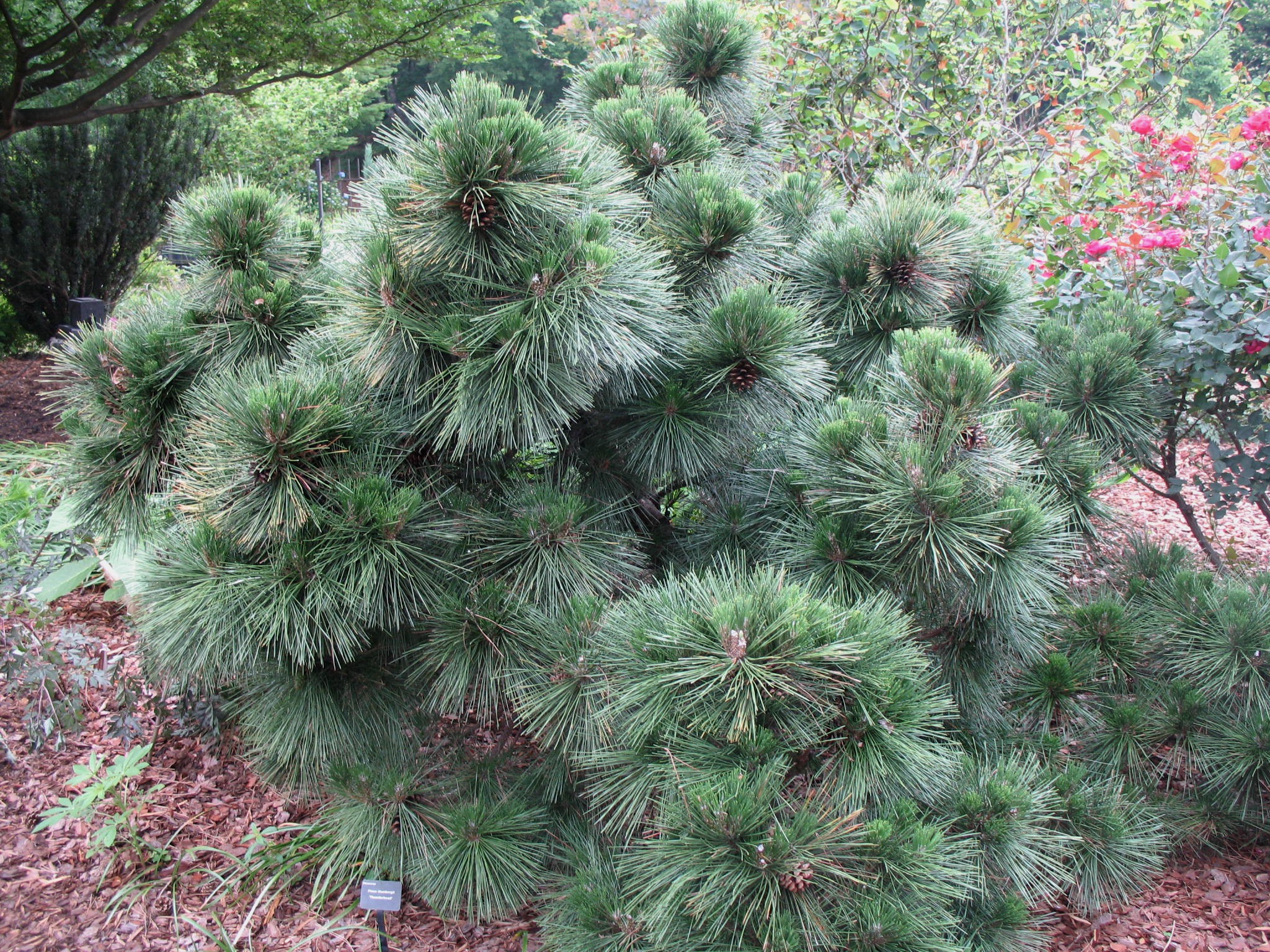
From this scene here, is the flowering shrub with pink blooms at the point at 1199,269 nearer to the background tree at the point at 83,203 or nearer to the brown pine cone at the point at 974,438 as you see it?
the brown pine cone at the point at 974,438

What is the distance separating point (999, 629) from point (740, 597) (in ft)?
2.57

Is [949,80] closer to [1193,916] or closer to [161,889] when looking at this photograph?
[1193,916]

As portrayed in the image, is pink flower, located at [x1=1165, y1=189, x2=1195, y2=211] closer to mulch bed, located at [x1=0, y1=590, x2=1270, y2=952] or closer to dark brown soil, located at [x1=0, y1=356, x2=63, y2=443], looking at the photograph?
mulch bed, located at [x1=0, y1=590, x2=1270, y2=952]


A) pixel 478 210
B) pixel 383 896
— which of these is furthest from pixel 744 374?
pixel 383 896

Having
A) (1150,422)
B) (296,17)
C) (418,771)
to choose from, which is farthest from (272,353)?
(296,17)

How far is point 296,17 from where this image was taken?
592 cm

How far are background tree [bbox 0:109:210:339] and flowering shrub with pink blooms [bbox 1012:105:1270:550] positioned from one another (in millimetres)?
6756

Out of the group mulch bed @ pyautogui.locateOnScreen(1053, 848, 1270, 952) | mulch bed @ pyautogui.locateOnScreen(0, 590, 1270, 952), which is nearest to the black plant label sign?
mulch bed @ pyautogui.locateOnScreen(0, 590, 1270, 952)

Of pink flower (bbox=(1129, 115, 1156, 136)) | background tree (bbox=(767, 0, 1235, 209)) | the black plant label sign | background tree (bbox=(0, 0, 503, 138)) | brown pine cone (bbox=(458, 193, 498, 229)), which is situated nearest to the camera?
brown pine cone (bbox=(458, 193, 498, 229))

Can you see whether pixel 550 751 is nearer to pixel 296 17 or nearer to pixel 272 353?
pixel 272 353

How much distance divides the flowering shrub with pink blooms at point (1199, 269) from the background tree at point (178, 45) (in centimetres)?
478

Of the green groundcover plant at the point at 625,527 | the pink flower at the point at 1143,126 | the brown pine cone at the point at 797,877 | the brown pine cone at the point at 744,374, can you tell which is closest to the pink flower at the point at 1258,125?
the pink flower at the point at 1143,126

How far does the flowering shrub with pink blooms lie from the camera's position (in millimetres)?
2428

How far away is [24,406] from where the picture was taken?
5875 mm
